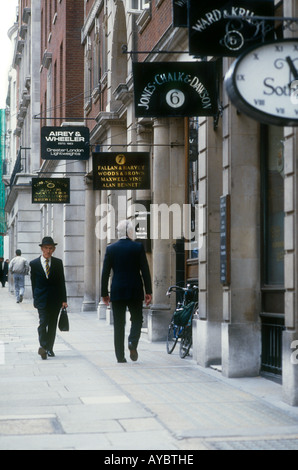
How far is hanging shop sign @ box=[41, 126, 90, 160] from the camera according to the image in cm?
2369

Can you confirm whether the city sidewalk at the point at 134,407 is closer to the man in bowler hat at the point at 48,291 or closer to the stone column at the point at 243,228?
the man in bowler hat at the point at 48,291

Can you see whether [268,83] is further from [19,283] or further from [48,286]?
[19,283]

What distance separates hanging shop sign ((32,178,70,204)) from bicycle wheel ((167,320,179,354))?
13154 mm

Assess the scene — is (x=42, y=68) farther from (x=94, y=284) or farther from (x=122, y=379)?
(x=122, y=379)

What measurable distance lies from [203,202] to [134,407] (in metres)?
4.45

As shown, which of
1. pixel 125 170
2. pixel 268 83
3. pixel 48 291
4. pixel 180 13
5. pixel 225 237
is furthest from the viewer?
pixel 125 170

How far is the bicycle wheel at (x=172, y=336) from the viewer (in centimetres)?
1335

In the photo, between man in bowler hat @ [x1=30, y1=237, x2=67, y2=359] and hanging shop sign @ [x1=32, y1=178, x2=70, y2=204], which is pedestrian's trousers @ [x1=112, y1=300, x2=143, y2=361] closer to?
man in bowler hat @ [x1=30, y1=237, x2=67, y2=359]

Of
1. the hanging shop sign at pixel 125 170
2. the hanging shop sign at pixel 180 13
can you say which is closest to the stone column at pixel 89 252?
the hanging shop sign at pixel 125 170

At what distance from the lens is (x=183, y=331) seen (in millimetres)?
13039

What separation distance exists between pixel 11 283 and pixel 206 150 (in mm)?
34911

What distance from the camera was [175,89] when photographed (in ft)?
38.9

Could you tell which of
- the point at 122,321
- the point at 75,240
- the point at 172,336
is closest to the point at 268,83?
the point at 122,321
